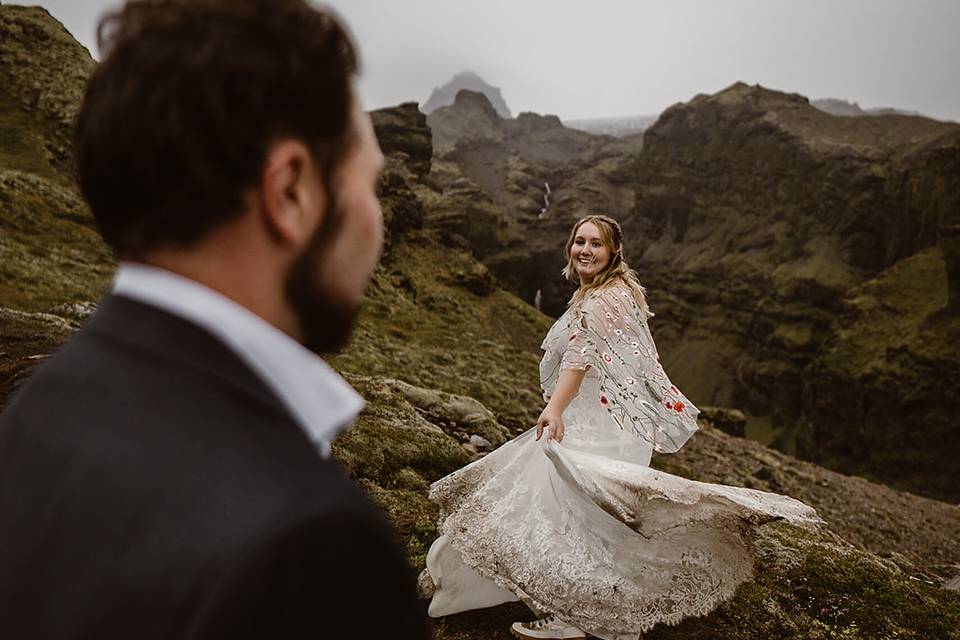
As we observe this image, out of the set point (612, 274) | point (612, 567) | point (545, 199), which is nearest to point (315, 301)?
point (612, 567)

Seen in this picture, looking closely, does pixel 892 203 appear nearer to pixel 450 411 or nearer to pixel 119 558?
pixel 450 411

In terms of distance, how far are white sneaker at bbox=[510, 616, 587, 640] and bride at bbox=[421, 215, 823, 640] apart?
11 mm

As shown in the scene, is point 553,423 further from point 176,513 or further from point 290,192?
point 176,513

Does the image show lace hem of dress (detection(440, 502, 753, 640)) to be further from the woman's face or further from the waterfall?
the waterfall

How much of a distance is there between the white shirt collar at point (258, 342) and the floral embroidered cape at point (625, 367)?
3.81 m

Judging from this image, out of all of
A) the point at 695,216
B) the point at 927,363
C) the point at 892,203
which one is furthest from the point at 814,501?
the point at 695,216

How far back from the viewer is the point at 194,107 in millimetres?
1075

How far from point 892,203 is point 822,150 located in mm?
21370

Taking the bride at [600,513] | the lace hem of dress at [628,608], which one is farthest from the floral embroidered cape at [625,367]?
the lace hem of dress at [628,608]

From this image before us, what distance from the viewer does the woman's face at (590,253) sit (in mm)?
5316

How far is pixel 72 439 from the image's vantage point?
3.53 feet

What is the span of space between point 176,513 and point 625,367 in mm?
4393

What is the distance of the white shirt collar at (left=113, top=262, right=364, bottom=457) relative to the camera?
1092mm

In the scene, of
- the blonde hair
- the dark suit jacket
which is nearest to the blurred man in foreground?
the dark suit jacket
